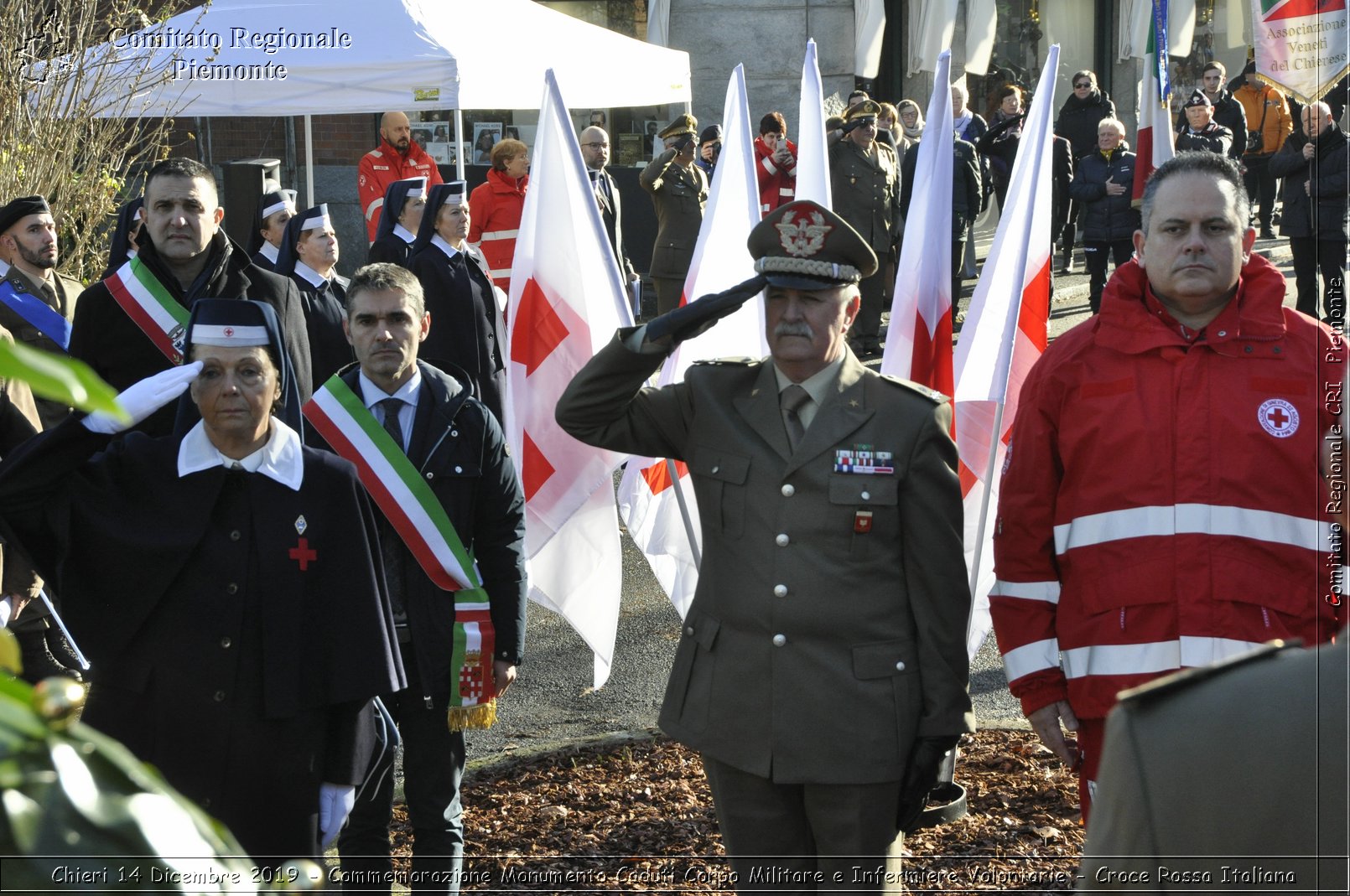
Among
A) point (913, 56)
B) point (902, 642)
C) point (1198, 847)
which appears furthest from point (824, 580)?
point (913, 56)

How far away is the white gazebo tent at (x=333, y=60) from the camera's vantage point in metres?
11.5

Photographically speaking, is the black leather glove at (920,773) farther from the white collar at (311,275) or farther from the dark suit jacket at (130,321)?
the white collar at (311,275)

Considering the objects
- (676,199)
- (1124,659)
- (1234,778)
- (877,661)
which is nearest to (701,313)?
(877,661)

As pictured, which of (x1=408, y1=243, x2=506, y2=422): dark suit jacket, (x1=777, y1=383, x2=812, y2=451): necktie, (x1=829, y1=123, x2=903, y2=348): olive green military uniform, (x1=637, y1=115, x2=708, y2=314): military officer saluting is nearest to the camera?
(x1=777, y1=383, x2=812, y2=451): necktie

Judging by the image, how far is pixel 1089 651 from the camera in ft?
11.7

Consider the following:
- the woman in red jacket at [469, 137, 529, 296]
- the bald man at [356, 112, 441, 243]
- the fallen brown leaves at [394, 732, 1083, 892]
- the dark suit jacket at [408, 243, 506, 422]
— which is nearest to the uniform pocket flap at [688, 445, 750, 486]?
the fallen brown leaves at [394, 732, 1083, 892]

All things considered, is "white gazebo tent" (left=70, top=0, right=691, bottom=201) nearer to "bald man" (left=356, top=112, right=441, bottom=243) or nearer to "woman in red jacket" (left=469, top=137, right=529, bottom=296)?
"woman in red jacket" (left=469, top=137, right=529, bottom=296)

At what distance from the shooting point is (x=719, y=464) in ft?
11.9

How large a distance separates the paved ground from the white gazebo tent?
4958mm

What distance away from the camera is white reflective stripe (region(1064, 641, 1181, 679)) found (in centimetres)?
345

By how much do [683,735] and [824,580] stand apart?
52cm

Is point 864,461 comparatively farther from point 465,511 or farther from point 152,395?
point 152,395

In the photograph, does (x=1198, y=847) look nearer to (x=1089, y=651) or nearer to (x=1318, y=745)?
(x=1318, y=745)

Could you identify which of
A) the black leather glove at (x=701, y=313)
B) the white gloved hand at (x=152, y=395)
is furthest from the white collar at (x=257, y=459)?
the black leather glove at (x=701, y=313)
